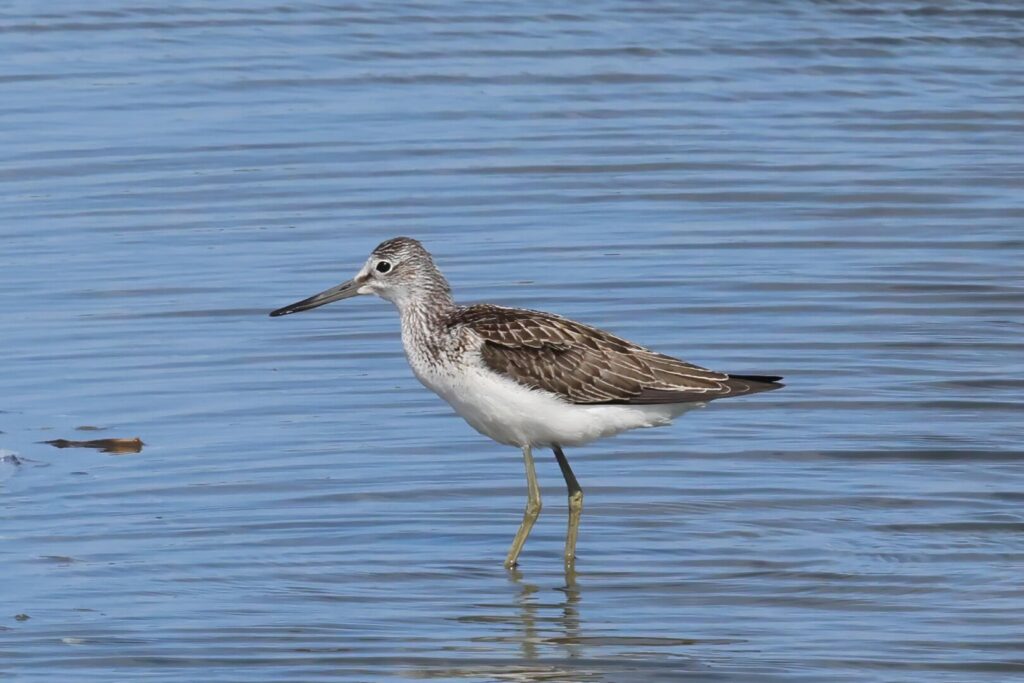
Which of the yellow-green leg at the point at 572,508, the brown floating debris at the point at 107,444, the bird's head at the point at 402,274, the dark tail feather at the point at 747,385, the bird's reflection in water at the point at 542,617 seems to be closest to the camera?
the bird's reflection in water at the point at 542,617

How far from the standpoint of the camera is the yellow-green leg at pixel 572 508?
894cm

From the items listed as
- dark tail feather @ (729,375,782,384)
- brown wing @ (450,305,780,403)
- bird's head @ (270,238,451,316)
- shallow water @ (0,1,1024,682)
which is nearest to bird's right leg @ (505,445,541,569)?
shallow water @ (0,1,1024,682)

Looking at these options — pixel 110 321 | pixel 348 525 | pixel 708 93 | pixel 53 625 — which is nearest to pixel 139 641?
pixel 53 625

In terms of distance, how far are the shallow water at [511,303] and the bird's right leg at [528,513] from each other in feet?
0.41

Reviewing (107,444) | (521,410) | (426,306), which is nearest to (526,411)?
(521,410)

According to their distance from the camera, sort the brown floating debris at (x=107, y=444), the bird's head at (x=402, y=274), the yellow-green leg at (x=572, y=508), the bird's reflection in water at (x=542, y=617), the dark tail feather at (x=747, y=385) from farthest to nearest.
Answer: the brown floating debris at (x=107, y=444) < the bird's head at (x=402, y=274) < the yellow-green leg at (x=572, y=508) < the dark tail feather at (x=747, y=385) < the bird's reflection in water at (x=542, y=617)

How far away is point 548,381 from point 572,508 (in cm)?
60

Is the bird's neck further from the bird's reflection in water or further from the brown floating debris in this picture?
the brown floating debris

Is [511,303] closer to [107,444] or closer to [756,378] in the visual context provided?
[107,444]

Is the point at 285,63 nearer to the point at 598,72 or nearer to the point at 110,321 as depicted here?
the point at 598,72

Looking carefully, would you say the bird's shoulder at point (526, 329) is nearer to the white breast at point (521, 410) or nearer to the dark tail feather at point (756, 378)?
the white breast at point (521, 410)

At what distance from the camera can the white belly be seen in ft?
28.9

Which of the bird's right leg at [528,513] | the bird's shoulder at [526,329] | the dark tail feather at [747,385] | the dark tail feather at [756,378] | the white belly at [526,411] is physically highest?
the bird's shoulder at [526,329]

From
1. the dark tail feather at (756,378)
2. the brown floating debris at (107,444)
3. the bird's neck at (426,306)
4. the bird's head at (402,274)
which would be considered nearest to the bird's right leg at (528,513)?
the bird's neck at (426,306)
